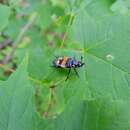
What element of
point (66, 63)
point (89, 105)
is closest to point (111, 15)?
point (66, 63)

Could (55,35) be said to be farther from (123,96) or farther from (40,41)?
(123,96)

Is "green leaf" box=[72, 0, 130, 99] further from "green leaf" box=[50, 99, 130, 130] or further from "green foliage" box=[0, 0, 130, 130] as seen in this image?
"green leaf" box=[50, 99, 130, 130]

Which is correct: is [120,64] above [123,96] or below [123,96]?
above

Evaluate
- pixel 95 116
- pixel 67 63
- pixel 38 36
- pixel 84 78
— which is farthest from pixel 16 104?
pixel 38 36

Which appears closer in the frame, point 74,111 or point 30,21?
point 74,111

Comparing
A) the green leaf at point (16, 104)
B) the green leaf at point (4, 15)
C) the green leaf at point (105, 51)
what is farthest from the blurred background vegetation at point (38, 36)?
the green leaf at point (16, 104)

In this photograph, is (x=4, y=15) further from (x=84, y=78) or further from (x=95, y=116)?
(x=95, y=116)

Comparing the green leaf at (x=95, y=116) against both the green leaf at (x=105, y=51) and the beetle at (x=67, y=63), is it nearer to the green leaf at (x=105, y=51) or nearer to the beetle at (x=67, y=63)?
the green leaf at (x=105, y=51)

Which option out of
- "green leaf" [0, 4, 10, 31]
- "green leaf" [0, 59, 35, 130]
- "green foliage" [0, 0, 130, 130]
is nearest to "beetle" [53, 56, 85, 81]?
"green foliage" [0, 0, 130, 130]
